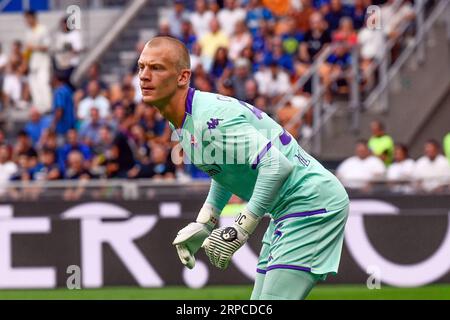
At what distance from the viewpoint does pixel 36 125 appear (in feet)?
70.3

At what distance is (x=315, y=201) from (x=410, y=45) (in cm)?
1337

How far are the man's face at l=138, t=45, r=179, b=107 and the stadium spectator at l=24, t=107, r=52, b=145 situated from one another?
13.3 metres

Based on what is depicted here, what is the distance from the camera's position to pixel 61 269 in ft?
56.2

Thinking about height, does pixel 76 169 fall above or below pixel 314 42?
below

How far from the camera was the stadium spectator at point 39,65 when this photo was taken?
22.6 m

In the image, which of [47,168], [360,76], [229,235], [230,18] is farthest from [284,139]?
[230,18]

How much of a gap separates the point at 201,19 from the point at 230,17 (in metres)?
0.64

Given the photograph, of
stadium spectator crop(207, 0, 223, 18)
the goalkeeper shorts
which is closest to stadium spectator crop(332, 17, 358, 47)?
stadium spectator crop(207, 0, 223, 18)

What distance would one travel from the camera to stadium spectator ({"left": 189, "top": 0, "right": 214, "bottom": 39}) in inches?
874

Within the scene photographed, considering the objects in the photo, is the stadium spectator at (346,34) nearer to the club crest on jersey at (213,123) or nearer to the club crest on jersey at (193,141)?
the club crest on jersey at (193,141)

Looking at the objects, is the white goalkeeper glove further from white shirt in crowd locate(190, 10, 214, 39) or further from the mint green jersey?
white shirt in crowd locate(190, 10, 214, 39)

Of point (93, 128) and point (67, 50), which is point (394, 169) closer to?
point (93, 128)
